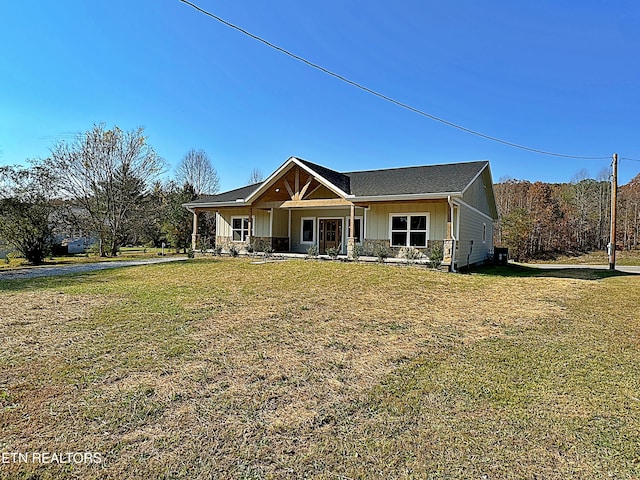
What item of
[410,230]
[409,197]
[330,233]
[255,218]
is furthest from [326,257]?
[255,218]

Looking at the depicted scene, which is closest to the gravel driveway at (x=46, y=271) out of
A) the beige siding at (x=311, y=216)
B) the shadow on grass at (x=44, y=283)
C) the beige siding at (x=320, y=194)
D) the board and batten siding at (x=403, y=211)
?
the shadow on grass at (x=44, y=283)

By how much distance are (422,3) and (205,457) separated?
13318mm

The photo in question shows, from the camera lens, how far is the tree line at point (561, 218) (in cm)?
2819

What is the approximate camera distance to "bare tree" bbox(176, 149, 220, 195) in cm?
3603

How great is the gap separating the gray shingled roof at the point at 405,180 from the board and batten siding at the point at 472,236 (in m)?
1.40

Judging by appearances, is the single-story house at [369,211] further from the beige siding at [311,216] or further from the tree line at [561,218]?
the tree line at [561,218]

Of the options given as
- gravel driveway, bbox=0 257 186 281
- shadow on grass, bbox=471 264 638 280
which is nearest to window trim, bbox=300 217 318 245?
shadow on grass, bbox=471 264 638 280

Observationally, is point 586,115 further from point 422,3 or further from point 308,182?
point 308,182

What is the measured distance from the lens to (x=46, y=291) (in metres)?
8.69

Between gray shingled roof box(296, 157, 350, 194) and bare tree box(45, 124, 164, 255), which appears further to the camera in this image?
bare tree box(45, 124, 164, 255)

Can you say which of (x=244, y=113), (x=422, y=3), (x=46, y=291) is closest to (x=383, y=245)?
(x=422, y=3)

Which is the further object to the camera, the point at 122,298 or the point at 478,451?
the point at 122,298

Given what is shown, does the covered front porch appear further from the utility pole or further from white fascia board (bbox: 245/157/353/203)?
the utility pole

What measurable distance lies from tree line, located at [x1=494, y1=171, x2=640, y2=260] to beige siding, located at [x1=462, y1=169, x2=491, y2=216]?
907 centimetres
